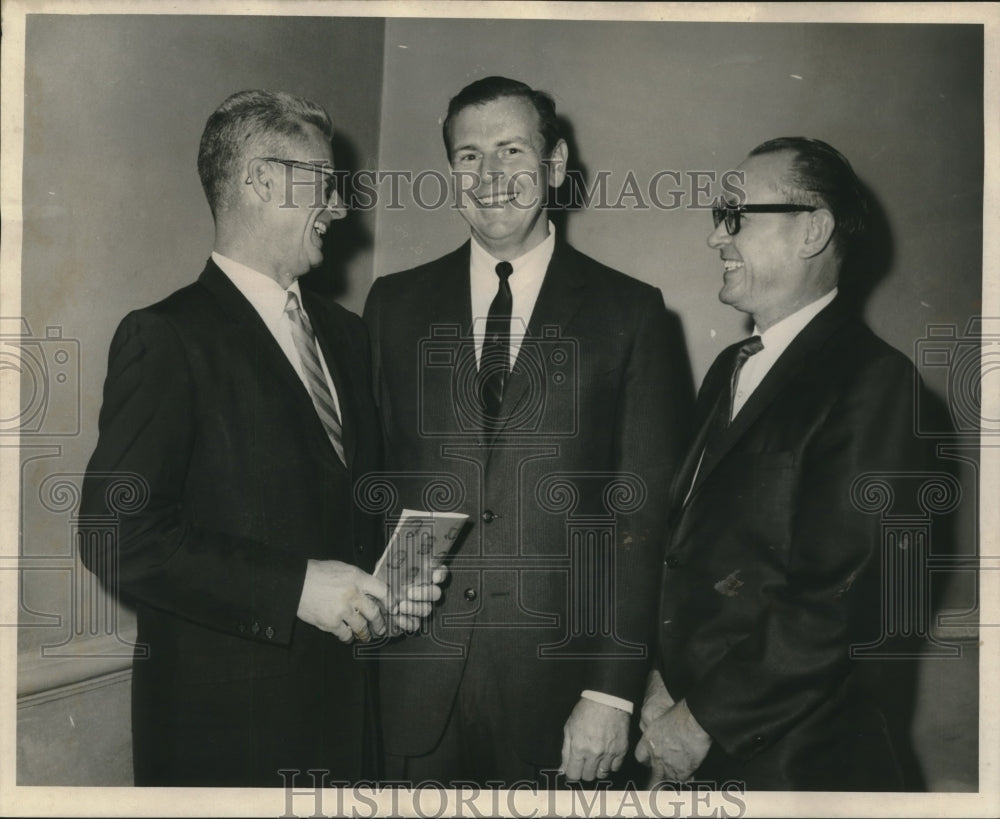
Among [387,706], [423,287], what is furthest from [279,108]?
[387,706]

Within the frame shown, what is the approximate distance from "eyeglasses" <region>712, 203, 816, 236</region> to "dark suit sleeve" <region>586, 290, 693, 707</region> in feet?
1.08

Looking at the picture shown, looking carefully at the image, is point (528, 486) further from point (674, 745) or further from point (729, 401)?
point (674, 745)

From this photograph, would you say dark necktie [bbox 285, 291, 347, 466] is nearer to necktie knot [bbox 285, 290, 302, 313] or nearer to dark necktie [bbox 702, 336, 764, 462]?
necktie knot [bbox 285, 290, 302, 313]

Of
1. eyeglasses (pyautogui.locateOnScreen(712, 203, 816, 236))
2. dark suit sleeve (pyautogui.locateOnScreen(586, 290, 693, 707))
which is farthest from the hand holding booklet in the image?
eyeglasses (pyautogui.locateOnScreen(712, 203, 816, 236))

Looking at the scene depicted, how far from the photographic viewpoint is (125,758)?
98.7 inches

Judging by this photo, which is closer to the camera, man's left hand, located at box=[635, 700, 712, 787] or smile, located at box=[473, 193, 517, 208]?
man's left hand, located at box=[635, 700, 712, 787]

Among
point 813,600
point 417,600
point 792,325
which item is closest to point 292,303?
point 417,600

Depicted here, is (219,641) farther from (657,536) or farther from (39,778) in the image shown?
(657,536)

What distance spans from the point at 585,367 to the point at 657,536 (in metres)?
0.47

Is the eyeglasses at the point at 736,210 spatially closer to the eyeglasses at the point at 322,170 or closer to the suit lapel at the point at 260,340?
the eyeglasses at the point at 322,170

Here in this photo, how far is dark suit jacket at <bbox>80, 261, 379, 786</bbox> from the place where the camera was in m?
2.35

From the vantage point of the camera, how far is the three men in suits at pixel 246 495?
2.35 metres

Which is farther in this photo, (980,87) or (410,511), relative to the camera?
(980,87)

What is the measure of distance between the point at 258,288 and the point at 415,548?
76cm
